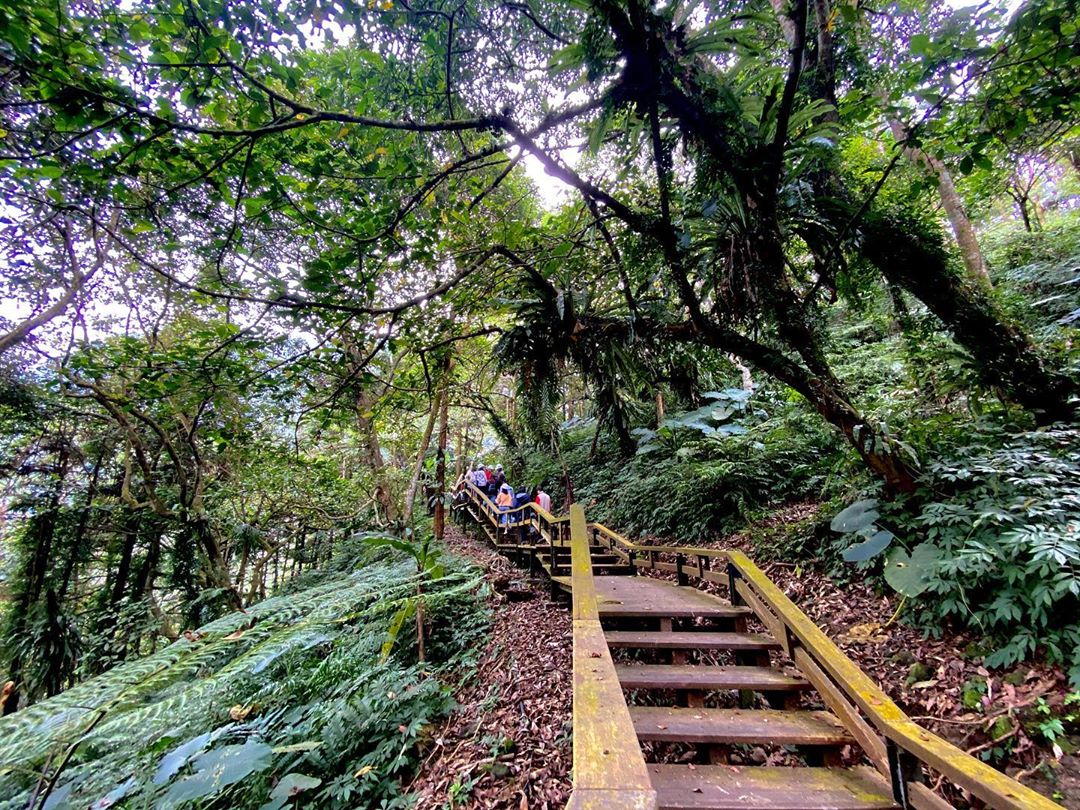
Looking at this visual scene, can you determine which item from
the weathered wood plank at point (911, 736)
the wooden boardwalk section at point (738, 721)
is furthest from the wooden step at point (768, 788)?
the weathered wood plank at point (911, 736)

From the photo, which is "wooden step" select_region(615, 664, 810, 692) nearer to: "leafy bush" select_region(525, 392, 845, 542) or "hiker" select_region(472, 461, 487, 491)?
"leafy bush" select_region(525, 392, 845, 542)

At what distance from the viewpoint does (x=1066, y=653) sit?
2.60 metres

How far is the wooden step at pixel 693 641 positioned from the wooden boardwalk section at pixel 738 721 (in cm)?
1

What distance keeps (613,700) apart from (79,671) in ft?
37.2

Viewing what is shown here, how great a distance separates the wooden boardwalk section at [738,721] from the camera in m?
1.59

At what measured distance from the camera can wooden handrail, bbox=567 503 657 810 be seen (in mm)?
1244

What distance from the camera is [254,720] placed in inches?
151

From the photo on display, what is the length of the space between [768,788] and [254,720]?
13.6 feet

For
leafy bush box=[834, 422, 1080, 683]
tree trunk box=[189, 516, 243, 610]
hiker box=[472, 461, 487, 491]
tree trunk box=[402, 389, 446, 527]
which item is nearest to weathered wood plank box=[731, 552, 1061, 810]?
leafy bush box=[834, 422, 1080, 683]

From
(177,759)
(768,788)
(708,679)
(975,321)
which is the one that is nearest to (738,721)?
(708,679)

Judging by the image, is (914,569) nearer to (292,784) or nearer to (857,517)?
(857,517)

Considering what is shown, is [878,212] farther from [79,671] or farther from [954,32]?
[79,671]

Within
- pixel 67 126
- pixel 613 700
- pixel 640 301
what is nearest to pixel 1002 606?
pixel 613 700

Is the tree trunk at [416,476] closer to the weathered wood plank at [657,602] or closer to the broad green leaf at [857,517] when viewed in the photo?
the weathered wood plank at [657,602]
